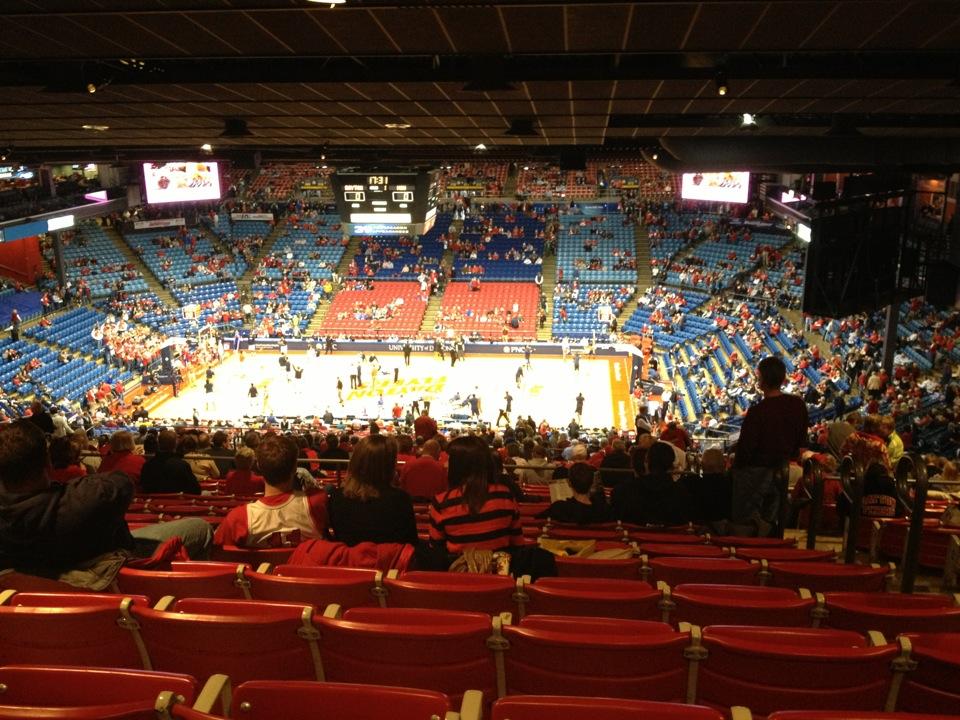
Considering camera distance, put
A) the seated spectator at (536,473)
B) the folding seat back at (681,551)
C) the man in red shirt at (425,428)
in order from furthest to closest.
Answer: the man in red shirt at (425,428), the seated spectator at (536,473), the folding seat back at (681,551)

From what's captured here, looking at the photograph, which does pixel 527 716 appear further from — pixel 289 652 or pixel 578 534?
pixel 578 534

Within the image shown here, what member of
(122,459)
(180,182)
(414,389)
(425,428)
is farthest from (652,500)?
(180,182)

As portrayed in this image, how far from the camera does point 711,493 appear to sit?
6.57m

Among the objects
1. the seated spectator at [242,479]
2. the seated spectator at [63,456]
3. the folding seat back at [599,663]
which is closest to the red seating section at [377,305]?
the seated spectator at [242,479]

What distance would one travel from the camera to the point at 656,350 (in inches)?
1198

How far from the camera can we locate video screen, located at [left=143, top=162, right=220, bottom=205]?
3325 cm

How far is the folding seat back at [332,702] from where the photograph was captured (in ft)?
7.05

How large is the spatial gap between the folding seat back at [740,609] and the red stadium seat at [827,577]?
2.58 feet

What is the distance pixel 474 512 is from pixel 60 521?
2.06 m

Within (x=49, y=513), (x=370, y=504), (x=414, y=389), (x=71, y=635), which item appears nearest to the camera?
(x=71, y=635)

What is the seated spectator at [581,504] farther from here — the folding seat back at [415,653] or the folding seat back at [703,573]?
the folding seat back at [415,653]

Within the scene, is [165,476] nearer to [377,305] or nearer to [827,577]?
[827,577]

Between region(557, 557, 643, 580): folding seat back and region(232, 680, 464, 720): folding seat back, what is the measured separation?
7.51ft

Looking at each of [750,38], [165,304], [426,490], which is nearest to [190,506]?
[426,490]
